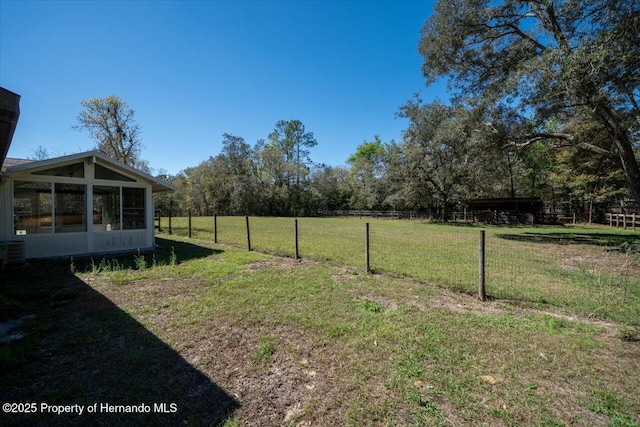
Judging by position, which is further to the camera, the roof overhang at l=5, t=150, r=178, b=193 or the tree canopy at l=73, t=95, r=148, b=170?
the tree canopy at l=73, t=95, r=148, b=170

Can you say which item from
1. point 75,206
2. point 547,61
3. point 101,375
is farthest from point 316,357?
point 547,61

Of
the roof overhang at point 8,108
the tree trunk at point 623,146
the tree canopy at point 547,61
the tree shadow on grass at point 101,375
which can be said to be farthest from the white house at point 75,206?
the tree trunk at point 623,146

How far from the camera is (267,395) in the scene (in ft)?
7.59

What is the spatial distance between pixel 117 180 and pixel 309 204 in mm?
34228

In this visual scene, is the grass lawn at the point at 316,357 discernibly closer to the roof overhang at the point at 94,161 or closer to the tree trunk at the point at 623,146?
the roof overhang at the point at 94,161

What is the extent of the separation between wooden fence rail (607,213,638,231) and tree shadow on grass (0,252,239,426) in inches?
998

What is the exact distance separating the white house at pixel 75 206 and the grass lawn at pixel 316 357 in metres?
3.35

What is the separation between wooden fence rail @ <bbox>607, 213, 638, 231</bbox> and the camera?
59.0ft

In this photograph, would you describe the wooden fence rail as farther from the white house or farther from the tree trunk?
the white house

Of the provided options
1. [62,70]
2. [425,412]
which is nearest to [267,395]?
[425,412]

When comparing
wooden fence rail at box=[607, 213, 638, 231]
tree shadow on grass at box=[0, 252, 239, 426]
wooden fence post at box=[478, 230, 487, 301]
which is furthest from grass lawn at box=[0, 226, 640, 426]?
wooden fence rail at box=[607, 213, 638, 231]

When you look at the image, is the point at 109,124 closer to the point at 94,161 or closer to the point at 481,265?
the point at 94,161

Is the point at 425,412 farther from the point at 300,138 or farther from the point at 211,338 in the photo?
the point at 300,138

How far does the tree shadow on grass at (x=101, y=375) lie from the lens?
2102 mm
